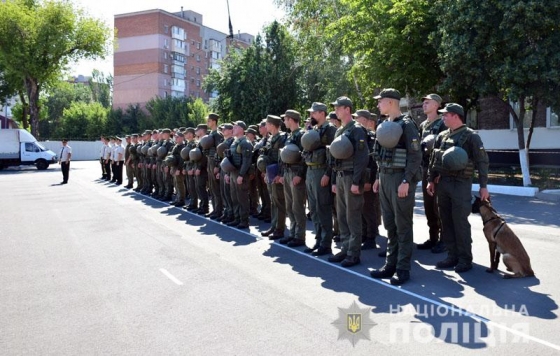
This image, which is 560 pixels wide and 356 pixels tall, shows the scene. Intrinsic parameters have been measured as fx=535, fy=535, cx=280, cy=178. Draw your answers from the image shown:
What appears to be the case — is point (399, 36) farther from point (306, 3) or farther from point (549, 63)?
point (306, 3)

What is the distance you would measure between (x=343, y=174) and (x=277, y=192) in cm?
234

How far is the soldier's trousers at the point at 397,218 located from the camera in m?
6.23

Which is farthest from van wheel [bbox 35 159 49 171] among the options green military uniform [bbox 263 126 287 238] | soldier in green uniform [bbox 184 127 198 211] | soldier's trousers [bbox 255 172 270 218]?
green military uniform [bbox 263 126 287 238]

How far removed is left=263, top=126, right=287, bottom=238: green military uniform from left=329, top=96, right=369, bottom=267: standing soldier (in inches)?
80.2

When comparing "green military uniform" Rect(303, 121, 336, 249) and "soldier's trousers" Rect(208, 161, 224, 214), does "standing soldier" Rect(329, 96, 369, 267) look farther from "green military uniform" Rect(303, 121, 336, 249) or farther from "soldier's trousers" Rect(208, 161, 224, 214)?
"soldier's trousers" Rect(208, 161, 224, 214)

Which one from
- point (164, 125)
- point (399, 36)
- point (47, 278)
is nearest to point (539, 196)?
point (399, 36)

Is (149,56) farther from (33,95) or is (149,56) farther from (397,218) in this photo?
(397,218)

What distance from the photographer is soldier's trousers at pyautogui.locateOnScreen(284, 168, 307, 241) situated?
8414 millimetres

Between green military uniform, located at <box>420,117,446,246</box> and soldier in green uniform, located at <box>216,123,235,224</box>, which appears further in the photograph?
soldier in green uniform, located at <box>216,123,235,224</box>

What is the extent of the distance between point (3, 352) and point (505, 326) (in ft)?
14.1

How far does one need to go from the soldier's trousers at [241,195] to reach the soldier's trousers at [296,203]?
170cm

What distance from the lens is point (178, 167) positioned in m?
14.0

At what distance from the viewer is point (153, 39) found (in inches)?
2832

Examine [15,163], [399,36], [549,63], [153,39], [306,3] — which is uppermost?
[153,39]
